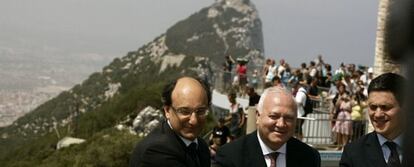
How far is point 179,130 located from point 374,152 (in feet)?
3.62

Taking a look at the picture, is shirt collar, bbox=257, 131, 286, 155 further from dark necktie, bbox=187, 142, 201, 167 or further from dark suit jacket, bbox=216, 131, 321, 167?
dark necktie, bbox=187, 142, 201, 167

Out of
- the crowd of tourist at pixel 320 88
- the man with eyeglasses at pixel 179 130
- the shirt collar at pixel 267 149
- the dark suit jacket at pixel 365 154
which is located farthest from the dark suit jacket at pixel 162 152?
the crowd of tourist at pixel 320 88

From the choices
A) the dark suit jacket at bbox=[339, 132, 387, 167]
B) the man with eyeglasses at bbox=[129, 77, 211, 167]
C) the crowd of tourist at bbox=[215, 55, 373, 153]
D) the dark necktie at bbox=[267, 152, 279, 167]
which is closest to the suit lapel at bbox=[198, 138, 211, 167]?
the man with eyeglasses at bbox=[129, 77, 211, 167]

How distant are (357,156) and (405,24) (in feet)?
8.75

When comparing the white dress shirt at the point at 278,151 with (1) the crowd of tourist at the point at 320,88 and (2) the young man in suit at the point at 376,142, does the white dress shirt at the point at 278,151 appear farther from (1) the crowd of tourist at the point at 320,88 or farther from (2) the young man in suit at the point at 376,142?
(1) the crowd of tourist at the point at 320,88

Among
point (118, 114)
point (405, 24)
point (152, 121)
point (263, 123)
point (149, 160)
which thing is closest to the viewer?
point (405, 24)

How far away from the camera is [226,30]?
133 meters

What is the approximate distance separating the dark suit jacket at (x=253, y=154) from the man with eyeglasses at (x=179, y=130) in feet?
0.95

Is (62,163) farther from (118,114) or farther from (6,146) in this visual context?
(6,146)

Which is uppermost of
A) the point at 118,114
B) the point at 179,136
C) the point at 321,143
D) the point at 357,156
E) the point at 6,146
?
the point at 179,136

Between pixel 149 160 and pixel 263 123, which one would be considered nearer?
pixel 149 160

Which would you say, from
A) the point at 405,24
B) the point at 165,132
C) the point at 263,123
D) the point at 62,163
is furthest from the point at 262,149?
the point at 62,163

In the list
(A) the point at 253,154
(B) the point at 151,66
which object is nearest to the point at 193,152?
(A) the point at 253,154

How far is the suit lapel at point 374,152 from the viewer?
10.3 feet
